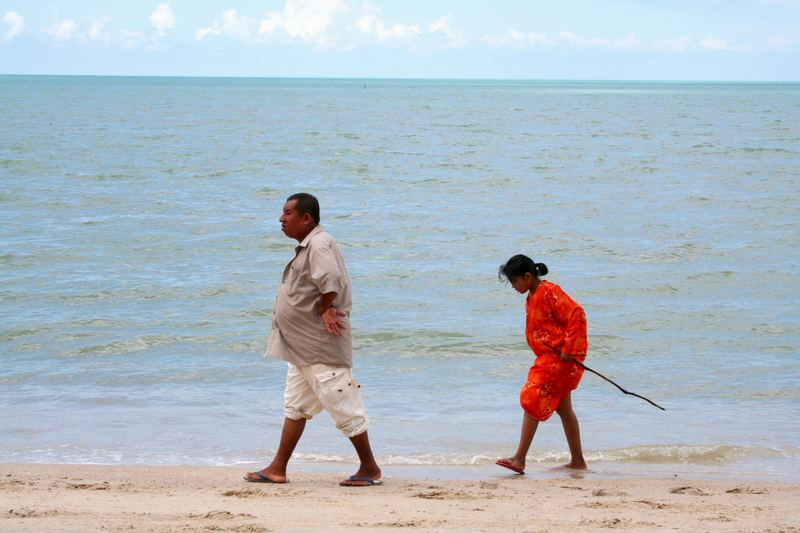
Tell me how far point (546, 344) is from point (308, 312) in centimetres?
141

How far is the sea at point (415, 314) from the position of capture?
22.7 ft

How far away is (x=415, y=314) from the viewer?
1138 centimetres

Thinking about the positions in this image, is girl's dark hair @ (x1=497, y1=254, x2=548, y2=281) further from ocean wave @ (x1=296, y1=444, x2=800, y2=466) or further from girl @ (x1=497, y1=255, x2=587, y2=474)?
ocean wave @ (x1=296, y1=444, x2=800, y2=466)

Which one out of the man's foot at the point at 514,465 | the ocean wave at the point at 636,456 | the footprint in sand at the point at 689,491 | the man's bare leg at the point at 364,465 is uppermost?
the man's bare leg at the point at 364,465

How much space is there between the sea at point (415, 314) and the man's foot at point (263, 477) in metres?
0.71

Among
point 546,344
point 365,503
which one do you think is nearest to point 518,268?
point 546,344

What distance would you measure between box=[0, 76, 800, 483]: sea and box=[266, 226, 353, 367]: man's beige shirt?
4.18 feet

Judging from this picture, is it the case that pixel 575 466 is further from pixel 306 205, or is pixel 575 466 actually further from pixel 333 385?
pixel 306 205

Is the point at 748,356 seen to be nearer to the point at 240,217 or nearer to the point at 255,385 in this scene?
the point at 255,385

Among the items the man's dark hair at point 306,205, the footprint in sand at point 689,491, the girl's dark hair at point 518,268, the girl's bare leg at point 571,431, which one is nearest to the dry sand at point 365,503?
the footprint in sand at point 689,491

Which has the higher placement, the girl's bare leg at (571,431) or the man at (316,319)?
the man at (316,319)

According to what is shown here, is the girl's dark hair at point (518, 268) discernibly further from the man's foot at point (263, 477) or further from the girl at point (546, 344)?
the man's foot at point (263, 477)

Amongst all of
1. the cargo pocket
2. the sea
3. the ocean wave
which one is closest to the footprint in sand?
the sea

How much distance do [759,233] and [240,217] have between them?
29.7ft
